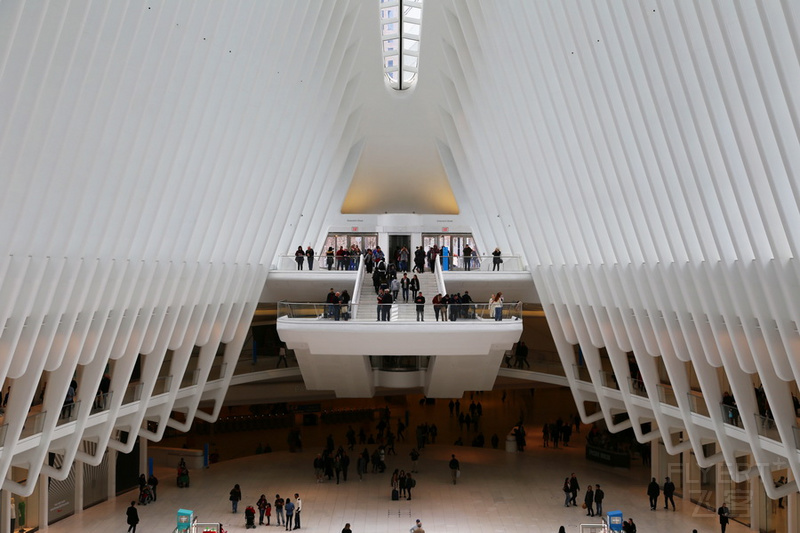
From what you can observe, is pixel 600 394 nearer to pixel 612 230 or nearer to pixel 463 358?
pixel 463 358

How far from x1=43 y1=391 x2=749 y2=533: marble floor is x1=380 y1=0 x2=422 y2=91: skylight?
16.3 metres

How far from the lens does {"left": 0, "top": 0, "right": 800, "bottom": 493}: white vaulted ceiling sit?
1245cm

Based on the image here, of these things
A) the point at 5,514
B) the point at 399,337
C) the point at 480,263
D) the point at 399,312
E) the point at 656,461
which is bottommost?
the point at 5,514

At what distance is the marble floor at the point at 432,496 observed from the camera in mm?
22250

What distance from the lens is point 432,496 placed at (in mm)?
25141

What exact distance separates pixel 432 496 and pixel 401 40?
17.0 m

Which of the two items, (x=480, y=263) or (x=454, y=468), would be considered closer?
(x=454, y=468)

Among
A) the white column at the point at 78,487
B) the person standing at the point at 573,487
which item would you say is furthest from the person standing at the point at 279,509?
the person standing at the point at 573,487

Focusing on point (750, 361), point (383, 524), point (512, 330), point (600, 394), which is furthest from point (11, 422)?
point (600, 394)

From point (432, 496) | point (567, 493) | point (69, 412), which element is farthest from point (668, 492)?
point (69, 412)

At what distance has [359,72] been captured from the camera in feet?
100

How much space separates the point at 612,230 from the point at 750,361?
4.86 meters

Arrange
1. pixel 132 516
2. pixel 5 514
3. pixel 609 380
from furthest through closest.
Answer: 1. pixel 609 380
2. pixel 132 516
3. pixel 5 514

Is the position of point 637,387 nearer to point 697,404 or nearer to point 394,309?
point 697,404
